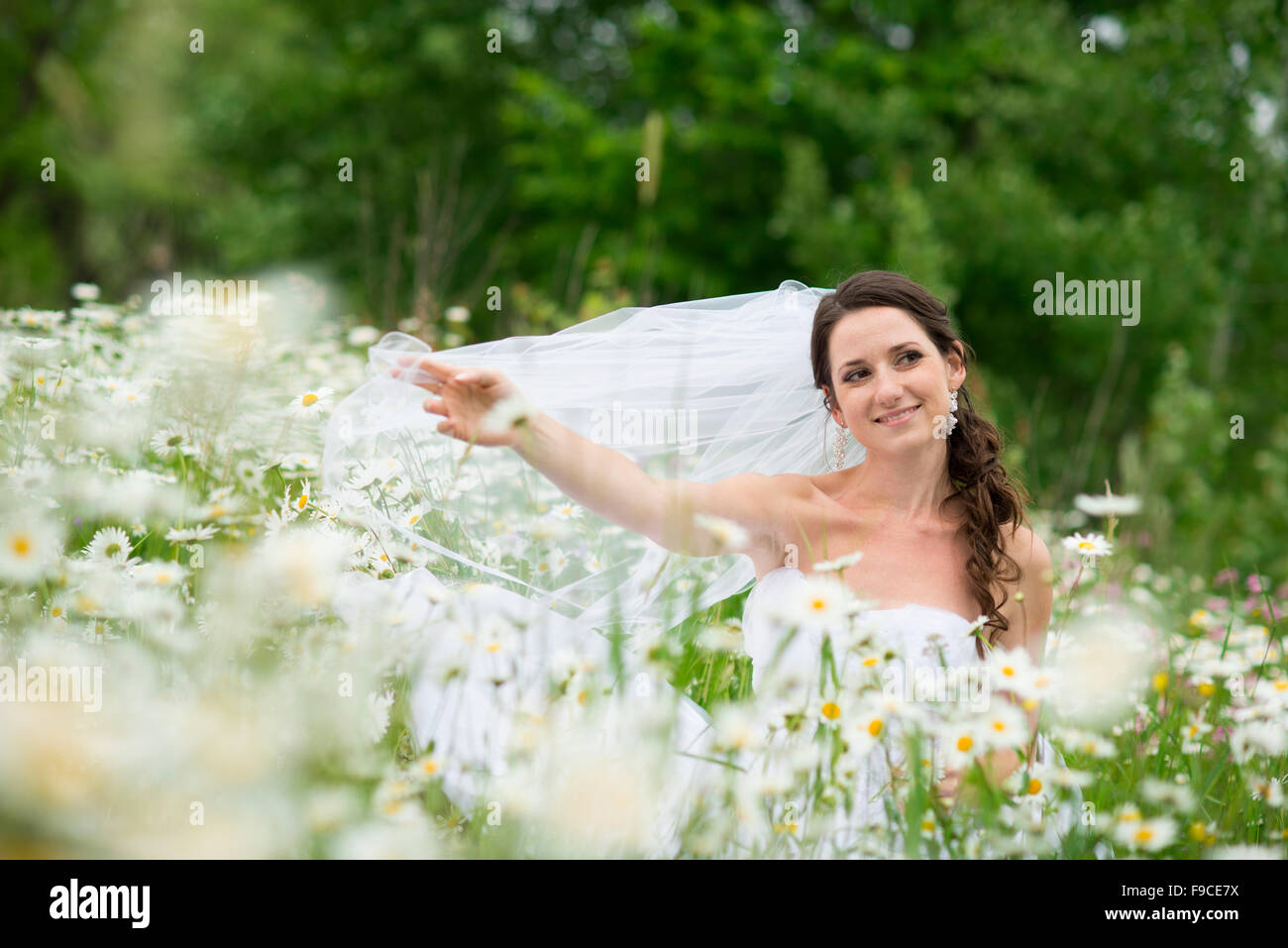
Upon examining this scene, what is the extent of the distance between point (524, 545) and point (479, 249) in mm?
12958

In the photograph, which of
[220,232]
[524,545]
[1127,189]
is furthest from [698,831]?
[220,232]

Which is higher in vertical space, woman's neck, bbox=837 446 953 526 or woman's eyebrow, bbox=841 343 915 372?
woman's eyebrow, bbox=841 343 915 372

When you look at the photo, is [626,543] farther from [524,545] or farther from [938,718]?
[938,718]

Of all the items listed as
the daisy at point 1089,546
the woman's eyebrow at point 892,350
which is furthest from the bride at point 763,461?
the daisy at point 1089,546

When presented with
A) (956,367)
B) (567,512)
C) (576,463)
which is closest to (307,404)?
(567,512)

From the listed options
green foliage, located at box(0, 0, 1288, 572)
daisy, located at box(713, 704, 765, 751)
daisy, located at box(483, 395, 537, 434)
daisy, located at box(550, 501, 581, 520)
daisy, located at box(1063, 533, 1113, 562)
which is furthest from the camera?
green foliage, located at box(0, 0, 1288, 572)

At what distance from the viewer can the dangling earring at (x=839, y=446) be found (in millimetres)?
3375

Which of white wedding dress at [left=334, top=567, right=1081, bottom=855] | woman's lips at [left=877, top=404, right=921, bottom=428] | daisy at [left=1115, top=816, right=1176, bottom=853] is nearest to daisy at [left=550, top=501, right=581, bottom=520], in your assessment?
white wedding dress at [left=334, top=567, right=1081, bottom=855]

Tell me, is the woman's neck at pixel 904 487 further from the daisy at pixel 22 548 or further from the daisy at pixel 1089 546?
the daisy at pixel 22 548

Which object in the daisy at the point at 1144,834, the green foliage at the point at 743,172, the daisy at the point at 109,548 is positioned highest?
the green foliage at the point at 743,172

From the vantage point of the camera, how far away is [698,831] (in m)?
1.75

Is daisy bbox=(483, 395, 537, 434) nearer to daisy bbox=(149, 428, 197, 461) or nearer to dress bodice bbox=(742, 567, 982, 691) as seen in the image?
dress bodice bbox=(742, 567, 982, 691)

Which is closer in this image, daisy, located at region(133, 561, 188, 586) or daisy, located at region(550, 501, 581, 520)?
daisy, located at region(133, 561, 188, 586)

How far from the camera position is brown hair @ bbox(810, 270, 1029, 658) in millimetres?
2930
